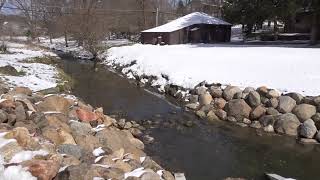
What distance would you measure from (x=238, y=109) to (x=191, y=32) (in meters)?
30.7

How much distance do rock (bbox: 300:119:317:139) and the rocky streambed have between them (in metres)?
6.44

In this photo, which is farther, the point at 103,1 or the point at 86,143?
the point at 103,1

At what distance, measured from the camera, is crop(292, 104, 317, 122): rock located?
16.4 m

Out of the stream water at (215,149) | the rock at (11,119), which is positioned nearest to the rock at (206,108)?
the stream water at (215,149)

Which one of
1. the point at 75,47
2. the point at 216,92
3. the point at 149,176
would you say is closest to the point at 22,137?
the point at 149,176

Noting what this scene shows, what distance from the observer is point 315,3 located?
2995 cm

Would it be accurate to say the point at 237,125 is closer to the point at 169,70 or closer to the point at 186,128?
the point at 186,128

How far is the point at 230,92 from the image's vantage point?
19.7m

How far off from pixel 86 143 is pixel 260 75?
514 inches

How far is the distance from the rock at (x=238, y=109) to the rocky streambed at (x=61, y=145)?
626 centimetres

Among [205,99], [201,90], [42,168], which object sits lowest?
[205,99]

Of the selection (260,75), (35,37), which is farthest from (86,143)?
(35,37)

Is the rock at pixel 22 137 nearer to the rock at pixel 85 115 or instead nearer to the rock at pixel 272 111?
the rock at pixel 85 115

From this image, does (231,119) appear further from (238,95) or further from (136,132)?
(136,132)
